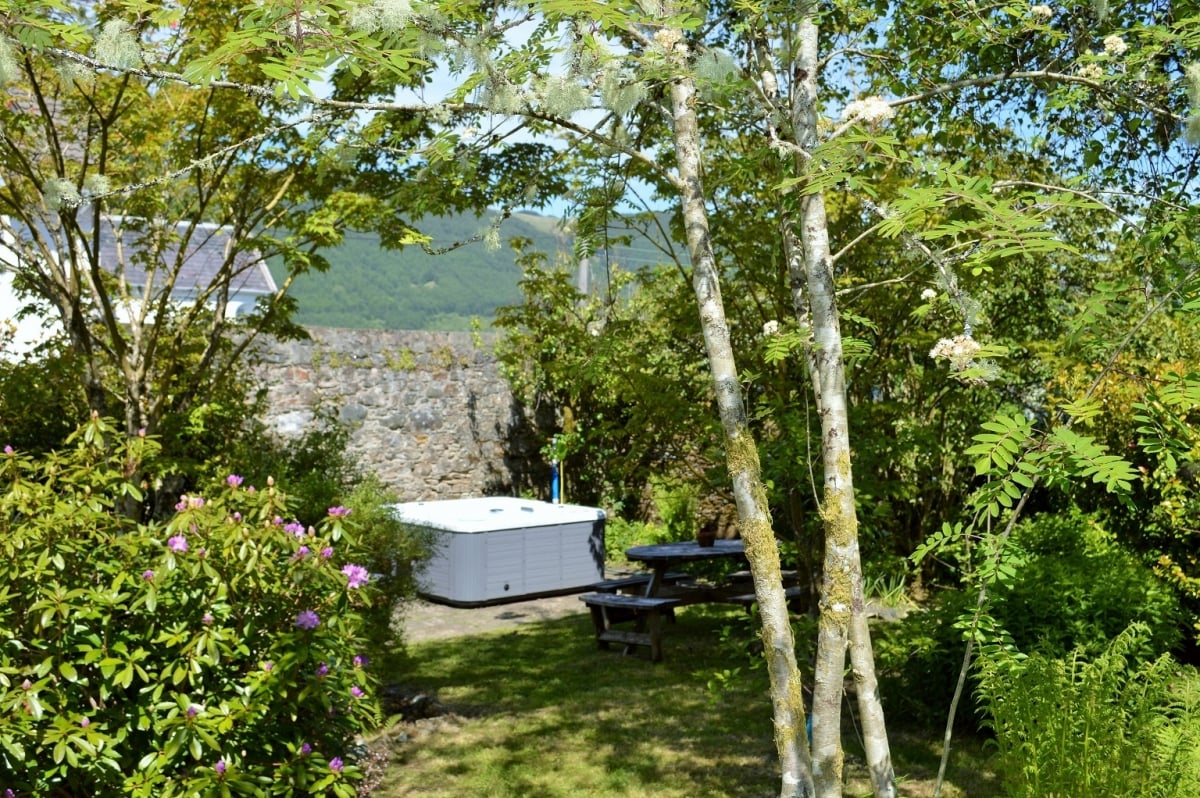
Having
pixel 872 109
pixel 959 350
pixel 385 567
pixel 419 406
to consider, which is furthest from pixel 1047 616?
pixel 419 406

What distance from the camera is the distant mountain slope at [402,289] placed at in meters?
58.0

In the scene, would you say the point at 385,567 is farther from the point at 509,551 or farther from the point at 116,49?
the point at 116,49

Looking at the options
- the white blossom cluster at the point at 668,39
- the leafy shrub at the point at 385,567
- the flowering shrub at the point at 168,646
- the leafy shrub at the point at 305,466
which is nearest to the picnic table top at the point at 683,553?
the leafy shrub at the point at 385,567

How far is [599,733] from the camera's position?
5910mm

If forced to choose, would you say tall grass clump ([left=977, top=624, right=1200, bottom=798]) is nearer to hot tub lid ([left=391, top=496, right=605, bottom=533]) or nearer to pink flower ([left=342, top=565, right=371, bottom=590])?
pink flower ([left=342, top=565, right=371, bottom=590])

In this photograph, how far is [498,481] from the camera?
510 inches

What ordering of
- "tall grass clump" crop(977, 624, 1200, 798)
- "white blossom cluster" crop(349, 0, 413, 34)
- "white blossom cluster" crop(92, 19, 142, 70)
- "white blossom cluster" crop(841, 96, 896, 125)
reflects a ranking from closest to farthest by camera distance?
"white blossom cluster" crop(349, 0, 413, 34) → "white blossom cluster" crop(92, 19, 142, 70) → "white blossom cluster" crop(841, 96, 896, 125) → "tall grass clump" crop(977, 624, 1200, 798)

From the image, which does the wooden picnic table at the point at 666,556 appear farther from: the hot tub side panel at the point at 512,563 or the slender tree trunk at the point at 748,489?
the slender tree trunk at the point at 748,489

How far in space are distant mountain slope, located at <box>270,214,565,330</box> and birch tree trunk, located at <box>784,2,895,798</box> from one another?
5145 cm

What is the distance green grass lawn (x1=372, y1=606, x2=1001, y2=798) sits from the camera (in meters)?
4.98

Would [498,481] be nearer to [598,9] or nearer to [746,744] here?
[746,744]

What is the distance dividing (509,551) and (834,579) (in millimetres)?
7724

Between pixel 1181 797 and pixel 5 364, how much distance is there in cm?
799

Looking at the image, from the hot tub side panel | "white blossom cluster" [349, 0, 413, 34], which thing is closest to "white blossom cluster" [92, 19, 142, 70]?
"white blossom cluster" [349, 0, 413, 34]
